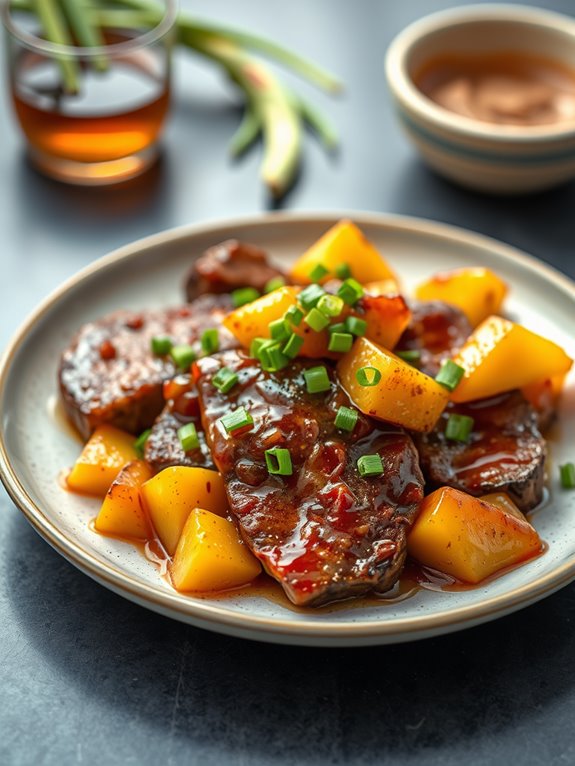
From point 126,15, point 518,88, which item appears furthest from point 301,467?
point 126,15

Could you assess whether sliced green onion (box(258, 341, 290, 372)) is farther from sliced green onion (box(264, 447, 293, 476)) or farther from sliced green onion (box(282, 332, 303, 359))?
sliced green onion (box(264, 447, 293, 476))

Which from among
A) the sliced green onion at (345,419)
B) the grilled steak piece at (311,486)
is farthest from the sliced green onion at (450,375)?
the sliced green onion at (345,419)

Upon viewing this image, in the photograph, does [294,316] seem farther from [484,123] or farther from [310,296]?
[484,123]

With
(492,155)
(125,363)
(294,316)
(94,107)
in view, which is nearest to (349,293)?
(294,316)

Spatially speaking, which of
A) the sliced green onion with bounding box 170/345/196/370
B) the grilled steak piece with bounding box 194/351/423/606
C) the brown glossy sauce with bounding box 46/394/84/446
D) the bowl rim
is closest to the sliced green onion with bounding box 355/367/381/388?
the grilled steak piece with bounding box 194/351/423/606

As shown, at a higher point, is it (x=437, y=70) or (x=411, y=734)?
(x=437, y=70)

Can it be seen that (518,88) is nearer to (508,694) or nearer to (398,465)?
(398,465)

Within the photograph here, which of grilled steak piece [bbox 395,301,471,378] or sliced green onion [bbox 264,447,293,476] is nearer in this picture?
sliced green onion [bbox 264,447,293,476]
